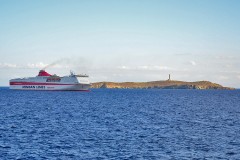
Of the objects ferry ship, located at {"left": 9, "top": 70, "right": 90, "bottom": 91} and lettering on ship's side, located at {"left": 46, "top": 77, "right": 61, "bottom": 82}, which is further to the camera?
lettering on ship's side, located at {"left": 46, "top": 77, "right": 61, "bottom": 82}

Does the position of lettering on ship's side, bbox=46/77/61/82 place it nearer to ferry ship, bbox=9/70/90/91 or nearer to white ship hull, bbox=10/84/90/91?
ferry ship, bbox=9/70/90/91

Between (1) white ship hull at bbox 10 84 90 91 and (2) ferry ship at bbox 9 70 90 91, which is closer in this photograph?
(2) ferry ship at bbox 9 70 90 91

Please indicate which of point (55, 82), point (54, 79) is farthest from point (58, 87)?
point (54, 79)

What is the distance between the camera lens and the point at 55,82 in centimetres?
18750

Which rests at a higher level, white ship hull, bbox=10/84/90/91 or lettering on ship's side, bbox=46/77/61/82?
lettering on ship's side, bbox=46/77/61/82

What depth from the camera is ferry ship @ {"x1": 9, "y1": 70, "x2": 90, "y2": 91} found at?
185m

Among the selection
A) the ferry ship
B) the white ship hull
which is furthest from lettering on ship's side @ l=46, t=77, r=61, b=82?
the white ship hull

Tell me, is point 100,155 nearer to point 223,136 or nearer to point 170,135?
point 170,135

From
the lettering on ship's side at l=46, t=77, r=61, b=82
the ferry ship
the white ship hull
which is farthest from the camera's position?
the white ship hull

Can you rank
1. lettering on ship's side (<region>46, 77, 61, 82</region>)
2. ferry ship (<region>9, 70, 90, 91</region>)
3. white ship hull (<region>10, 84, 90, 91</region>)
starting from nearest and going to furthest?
ferry ship (<region>9, 70, 90, 91</region>), lettering on ship's side (<region>46, 77, 61, 82</region>), white ship hull (<region>10, 84, 90, 91</region>)

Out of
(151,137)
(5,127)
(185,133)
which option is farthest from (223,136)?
(5,127)

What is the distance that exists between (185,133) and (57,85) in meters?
151

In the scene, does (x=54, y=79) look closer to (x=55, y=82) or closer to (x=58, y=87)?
(x=55, y=82)

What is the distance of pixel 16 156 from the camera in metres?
30.1
